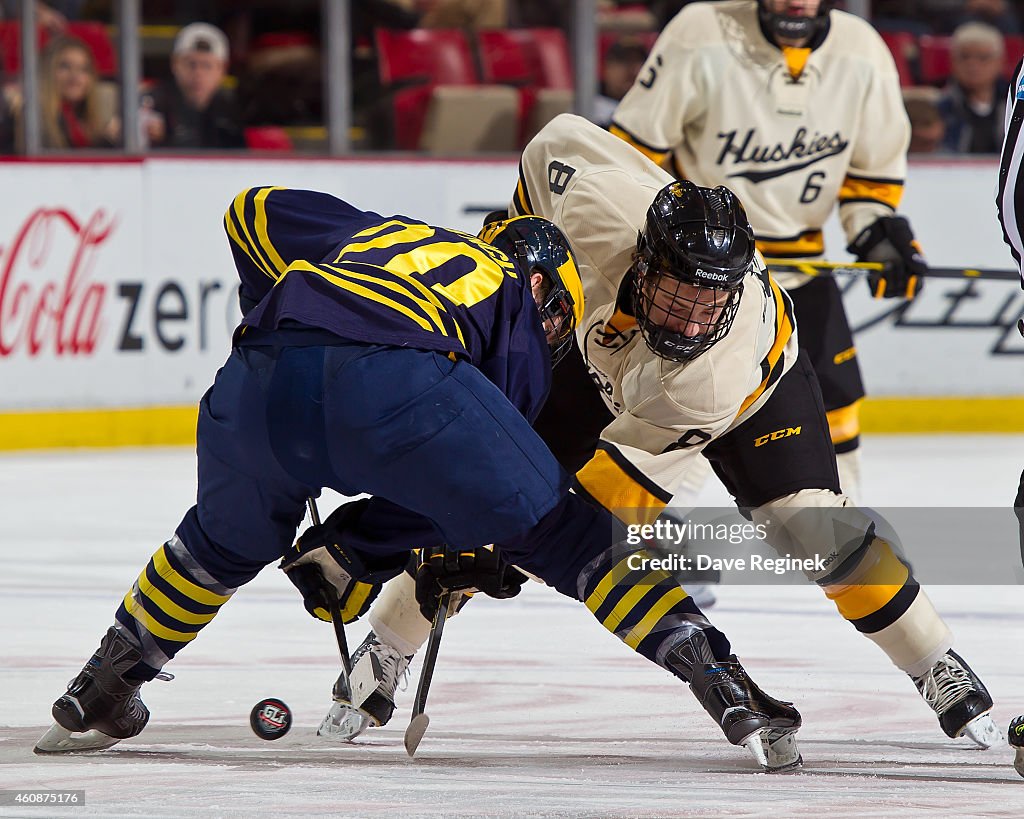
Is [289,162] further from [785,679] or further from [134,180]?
[785,679]

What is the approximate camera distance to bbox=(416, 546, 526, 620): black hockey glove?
91.8 inches

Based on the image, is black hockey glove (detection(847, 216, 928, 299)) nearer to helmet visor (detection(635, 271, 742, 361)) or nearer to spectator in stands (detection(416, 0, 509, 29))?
helmet visor (detection(635, 271, 742, 361))

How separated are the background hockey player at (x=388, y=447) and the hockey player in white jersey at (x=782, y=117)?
1.73 metres

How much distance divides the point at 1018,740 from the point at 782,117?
2.03m

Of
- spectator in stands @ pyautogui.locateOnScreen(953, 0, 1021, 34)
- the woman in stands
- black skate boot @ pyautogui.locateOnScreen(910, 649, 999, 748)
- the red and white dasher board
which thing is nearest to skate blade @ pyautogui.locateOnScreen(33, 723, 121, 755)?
black skate boot @ pyautogui.locateOnScreen(910, 649, 999, 748)

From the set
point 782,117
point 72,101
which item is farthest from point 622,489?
point 72,101

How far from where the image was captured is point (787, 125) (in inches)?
158

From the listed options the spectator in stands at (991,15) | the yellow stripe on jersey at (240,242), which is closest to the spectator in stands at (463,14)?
the spectator in stands at (991,15)

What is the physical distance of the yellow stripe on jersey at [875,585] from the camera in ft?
8.03

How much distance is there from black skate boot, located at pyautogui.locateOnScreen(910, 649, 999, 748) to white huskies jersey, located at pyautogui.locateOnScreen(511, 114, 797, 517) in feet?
1.44

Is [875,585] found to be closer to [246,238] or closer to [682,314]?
[682,314]

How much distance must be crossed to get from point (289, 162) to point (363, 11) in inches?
30.7

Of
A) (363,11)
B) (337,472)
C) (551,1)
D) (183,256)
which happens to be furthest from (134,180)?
(337,472)

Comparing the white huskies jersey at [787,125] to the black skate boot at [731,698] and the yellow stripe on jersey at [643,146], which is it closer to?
the yellow stripe on jersey at [643,146]
